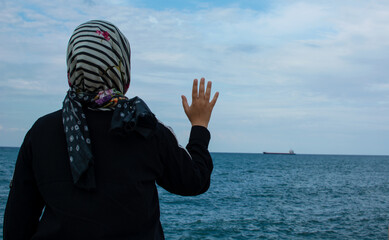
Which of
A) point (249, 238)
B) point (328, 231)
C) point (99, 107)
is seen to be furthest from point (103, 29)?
point (328, 231)

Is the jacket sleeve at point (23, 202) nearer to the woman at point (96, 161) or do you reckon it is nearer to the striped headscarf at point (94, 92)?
the woman at point (96, 161)

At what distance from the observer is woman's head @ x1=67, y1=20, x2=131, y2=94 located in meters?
1.53

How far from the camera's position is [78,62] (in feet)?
5.03

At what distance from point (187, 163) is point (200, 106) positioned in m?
0.35

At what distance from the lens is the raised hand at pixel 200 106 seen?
185 centimetres

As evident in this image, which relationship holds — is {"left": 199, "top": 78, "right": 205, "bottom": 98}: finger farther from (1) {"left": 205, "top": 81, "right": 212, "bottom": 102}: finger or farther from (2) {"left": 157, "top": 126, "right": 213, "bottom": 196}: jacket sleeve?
(2) {"left": 157, "top": 126, "right": 213, "bottom": 196}: jacket sleeve

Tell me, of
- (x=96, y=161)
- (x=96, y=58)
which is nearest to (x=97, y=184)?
(x=96, y=161)

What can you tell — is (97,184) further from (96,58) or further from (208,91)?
(208,91)

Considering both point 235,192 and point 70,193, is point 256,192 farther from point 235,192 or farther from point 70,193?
point 70,193

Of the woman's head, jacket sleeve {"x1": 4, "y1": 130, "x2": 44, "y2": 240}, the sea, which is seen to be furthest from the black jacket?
the sea

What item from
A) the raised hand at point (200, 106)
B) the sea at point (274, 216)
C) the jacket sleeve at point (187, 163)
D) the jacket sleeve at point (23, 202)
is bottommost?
the sea at point (274, 216)

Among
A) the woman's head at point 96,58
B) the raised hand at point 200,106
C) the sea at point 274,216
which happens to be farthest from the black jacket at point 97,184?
the sea at point 274,216

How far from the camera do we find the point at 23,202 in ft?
5.11

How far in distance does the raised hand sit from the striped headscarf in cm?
37
